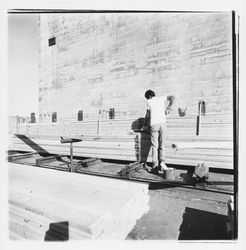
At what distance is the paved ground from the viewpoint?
6.79 feet

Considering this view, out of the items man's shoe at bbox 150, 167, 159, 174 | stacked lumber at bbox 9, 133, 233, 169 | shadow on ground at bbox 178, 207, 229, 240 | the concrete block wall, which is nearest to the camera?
shadow on ground at bbox 178, 207, 229, 240

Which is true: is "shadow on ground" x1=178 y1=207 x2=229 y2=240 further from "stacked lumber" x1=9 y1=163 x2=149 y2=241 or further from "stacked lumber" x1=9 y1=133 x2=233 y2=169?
"stacked lumber" x1=9 y1=133 x2=233 y2=169

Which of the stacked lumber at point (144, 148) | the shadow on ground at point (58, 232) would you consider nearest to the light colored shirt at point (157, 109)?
the stacked lumber at point (144, 148)

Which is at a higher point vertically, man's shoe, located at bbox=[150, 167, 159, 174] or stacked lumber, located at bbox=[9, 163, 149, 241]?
stacked lumber, located at bbox=[9, 163, 149, 241]

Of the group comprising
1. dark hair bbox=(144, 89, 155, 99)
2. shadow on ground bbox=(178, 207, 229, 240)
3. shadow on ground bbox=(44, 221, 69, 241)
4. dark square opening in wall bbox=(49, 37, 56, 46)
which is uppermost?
dark square opening in wall bbox=(49, 37, 56, 46)

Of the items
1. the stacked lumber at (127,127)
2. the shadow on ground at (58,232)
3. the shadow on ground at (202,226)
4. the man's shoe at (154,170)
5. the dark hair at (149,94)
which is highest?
the dark hair at (149,94)

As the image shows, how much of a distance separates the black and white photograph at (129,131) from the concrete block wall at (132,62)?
0.03 meters

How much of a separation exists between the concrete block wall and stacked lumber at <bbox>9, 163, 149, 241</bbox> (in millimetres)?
3087

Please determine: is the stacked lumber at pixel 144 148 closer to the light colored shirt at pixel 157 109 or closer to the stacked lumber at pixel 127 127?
the stacked lumber at pixel 127 127

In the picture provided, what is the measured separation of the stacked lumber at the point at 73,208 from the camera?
1.63 meters

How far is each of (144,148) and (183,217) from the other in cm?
244

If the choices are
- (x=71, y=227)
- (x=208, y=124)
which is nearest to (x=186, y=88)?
(x=208, y=124)

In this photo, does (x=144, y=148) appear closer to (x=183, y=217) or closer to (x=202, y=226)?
(x=183, y=217)

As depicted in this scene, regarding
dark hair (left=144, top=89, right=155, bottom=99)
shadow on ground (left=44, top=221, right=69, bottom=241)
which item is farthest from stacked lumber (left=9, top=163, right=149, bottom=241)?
dark hair (left=144, top=89, right=155, bottom=99)
